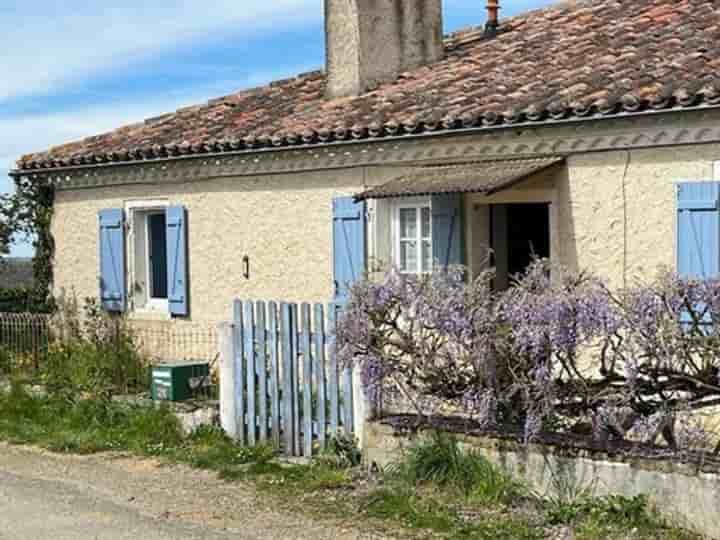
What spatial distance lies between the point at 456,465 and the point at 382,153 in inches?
190

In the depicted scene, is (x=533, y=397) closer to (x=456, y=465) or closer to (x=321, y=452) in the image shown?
(x=456, y=465)

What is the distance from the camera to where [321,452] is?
29.2 feet

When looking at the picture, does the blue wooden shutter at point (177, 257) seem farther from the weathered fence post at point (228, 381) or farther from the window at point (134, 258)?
the weathered fence post at point (228, 381)

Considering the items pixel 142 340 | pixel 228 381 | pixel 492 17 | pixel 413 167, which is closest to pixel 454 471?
pixel 228 381

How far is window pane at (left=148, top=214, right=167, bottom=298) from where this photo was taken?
49.0 ft

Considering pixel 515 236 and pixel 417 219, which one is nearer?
pixel 417 219

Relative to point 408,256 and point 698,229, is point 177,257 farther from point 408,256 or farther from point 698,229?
point 698,229

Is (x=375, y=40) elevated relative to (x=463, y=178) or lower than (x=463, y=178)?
elevated

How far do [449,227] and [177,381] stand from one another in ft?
10.4

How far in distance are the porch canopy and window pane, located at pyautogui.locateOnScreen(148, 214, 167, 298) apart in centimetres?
437

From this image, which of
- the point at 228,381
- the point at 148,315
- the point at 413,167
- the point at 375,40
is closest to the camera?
the point at 228,381

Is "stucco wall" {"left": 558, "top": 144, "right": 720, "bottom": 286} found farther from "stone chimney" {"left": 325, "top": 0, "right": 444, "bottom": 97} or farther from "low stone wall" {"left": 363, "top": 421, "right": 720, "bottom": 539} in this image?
"stone chimney" {"left": 325, "top": 0, "right": 444, "bottom": 97}

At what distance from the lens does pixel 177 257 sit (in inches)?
550

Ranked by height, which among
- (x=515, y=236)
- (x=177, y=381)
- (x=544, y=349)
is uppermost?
(x=515, y=236)
